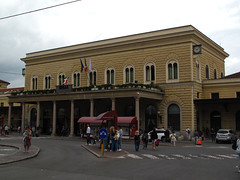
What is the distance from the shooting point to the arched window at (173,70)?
39.4 metres

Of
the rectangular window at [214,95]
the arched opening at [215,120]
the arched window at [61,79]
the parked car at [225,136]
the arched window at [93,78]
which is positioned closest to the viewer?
the parked car at [225,136]

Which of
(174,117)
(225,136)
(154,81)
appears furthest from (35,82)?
(225,136)

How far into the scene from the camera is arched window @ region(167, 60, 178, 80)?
3940cm

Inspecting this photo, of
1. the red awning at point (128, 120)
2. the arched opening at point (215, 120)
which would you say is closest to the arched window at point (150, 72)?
the red awning at point (128, 120)

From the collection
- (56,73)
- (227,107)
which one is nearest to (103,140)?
(227,107)

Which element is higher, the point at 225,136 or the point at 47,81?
the point at 47,81

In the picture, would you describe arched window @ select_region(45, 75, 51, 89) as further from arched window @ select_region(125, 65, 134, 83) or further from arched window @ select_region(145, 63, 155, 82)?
arched window @ select_region(145, 63, 155, 82)

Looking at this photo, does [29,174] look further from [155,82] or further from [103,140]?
[155,82]

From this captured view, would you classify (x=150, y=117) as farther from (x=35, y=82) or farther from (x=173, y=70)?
(x=35, y=82)

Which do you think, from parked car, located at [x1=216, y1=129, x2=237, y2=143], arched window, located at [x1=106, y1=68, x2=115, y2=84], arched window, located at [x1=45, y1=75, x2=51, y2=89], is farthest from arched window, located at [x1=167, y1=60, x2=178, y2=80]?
arched window, located at [x1=45, y1=75, x2=51, y2=89]

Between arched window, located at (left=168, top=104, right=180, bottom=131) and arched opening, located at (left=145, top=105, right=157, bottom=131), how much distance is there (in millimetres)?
2135

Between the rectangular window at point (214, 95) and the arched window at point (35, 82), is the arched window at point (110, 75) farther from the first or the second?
the arched window at point (35, 82)

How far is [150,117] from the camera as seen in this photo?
133 feet

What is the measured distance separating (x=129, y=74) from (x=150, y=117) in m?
6.85
